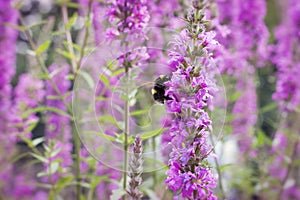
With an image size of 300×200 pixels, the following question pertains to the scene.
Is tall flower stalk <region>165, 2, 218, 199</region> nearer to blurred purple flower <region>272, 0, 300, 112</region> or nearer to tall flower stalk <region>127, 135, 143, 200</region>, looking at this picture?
tall flower stalk <region>127, 135, 143, 200</region>

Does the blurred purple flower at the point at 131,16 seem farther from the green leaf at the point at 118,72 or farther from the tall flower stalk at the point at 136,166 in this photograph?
the tall flower stalk at the point at 136,166

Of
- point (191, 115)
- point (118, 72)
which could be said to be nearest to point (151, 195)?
point (118, 72)

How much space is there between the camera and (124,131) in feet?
6.19

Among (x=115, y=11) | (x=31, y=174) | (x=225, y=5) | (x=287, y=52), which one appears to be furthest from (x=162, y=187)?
(x=31, y=174)

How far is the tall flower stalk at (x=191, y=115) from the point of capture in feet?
4.04

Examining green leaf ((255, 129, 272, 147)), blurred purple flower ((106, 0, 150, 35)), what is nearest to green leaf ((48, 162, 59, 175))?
blurred purple flower ((106, 0, 150, 35))

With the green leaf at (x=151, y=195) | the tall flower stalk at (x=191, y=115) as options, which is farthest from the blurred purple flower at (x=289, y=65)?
the tall flower stalk at (x=191, y=115)

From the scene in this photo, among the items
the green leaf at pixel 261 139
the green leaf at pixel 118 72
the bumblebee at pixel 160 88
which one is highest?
the green leaf at pixel 118 72

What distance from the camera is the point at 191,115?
1.24 metres

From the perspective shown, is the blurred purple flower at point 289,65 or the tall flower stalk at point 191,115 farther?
the blurred purple flower at point 289,65

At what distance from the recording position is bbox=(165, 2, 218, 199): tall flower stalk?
48.4 inches

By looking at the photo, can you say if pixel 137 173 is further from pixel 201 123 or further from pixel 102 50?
pixel 102 50

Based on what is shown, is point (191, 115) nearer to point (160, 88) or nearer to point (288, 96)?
point (160, 88)

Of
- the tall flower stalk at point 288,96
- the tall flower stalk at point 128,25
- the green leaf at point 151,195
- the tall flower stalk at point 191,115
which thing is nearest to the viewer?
the tall flower stalk at point 191,115
